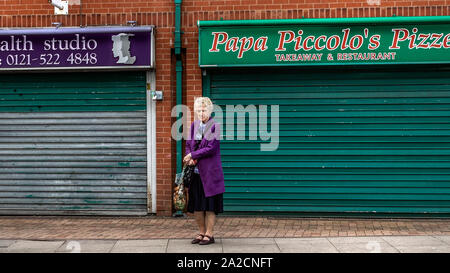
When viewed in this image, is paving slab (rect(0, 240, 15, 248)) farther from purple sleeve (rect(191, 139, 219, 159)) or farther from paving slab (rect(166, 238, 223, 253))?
purple sleeve (rect(191, 139, 219, 159))

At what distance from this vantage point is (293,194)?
977 cm

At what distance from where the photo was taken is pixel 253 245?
23.9 feet

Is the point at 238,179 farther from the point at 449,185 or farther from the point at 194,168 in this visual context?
the point at 449,185

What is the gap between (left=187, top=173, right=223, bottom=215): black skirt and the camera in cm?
716

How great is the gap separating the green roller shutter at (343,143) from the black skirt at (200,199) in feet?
8.71

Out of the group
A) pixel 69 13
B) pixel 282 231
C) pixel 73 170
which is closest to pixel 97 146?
pixel 73 170

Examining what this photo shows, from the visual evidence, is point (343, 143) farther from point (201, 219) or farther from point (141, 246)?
point (141, 246)

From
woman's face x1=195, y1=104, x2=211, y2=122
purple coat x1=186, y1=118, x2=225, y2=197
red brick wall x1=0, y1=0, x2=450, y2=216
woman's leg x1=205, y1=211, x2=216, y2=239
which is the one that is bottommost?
woman's leg x1=205, y1=211, x2=216, y2=239

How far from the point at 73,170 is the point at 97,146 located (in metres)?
0.60

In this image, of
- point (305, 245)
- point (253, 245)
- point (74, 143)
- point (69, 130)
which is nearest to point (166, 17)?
point (69, 130)

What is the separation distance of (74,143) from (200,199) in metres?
3.75

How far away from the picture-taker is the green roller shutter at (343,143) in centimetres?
957

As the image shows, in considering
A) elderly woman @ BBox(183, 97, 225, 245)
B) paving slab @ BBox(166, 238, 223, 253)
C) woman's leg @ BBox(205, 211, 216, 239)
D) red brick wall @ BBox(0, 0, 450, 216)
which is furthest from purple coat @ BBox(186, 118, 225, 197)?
red brick wall @ BBox(0, 0, 450, 216)

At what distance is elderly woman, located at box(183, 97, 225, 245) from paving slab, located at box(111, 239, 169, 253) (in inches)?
20.9
